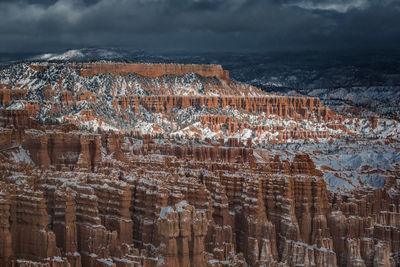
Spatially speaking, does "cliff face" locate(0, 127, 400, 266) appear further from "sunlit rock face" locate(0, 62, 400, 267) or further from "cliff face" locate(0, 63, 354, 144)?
"cliff face" locate(0, 63, 354, 144)

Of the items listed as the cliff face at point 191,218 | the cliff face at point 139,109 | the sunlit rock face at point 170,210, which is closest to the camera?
the cliff face at point 191,218

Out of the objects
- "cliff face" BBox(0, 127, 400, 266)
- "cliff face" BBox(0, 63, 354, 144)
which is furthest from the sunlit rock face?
"cliff face" BBox(0, 63, 354, 144)

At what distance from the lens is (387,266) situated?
1805 inches

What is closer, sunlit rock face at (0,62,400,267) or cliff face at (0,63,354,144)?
sunlit rock face at (0,62,400,267)

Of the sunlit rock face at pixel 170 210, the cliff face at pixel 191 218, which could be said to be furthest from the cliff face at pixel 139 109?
the cliff face at pixel 191 218

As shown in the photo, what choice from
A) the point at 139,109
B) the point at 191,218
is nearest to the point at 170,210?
the point at 191,218

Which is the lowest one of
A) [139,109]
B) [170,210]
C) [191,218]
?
[139,109]

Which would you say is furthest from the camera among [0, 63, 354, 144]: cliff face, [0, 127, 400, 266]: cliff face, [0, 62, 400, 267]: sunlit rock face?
[0, 63, 354, 144]: cliff face

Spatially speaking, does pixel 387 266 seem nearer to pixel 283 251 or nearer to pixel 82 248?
pixel 283 251

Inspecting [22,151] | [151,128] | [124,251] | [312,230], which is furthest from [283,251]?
[151,128]

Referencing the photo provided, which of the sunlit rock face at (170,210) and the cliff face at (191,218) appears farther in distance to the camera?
the sunlit rock face at (170,210)

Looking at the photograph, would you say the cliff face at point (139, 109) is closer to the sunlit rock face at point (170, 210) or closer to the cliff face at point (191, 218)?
the sunlit rock face at point (170, 210)

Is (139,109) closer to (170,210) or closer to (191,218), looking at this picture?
(191,218)

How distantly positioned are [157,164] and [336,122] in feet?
444
